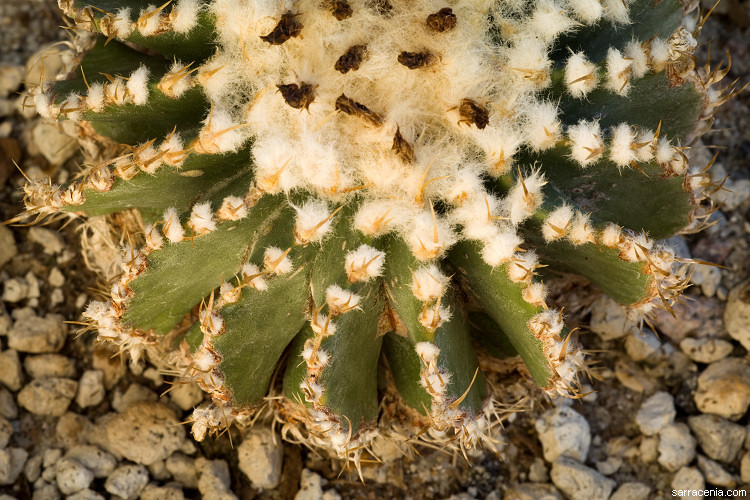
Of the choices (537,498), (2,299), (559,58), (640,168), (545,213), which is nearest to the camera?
(545,213)

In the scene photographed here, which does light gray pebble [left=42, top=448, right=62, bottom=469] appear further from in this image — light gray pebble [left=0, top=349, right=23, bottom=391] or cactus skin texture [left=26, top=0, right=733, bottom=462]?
cactus skin texture [left=26, top=0, right=733, bottom=462]

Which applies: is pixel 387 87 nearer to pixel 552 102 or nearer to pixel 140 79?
pixel 552 102

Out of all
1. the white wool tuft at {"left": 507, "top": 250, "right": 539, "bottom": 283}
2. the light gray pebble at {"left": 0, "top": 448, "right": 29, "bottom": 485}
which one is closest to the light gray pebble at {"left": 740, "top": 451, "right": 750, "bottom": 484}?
the white wool tuft at {"left": 507, "top": 250, "right": 539, "bottom": 283}

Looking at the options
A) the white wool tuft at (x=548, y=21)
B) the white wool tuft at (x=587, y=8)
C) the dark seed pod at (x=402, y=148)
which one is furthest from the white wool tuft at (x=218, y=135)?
the white wool tuft at (x=587, y=8)

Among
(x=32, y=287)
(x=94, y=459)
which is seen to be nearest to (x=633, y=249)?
(x=94, y=459)

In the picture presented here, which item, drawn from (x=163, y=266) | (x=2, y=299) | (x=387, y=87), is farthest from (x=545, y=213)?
(x=2, y=299)

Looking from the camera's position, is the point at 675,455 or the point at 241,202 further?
the point at 675,455

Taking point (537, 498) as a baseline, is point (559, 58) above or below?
above

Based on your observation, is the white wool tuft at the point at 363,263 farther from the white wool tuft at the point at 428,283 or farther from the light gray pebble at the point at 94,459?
the light gray pebble at the point at 94,459
